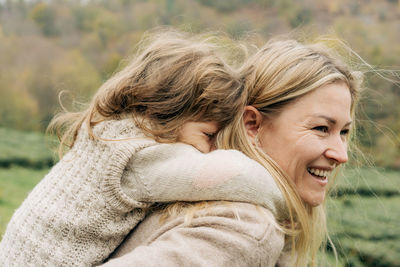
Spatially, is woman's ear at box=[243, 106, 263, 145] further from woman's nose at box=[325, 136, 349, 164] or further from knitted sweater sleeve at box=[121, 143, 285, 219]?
knitted sweater sleeve at box=[121, 143, 285, 219]

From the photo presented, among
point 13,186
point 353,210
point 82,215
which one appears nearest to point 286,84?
point 82,215

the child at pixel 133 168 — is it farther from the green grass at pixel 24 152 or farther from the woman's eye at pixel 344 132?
the green grass at pixel 24 152

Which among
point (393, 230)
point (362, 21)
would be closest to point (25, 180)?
point (393, 230)

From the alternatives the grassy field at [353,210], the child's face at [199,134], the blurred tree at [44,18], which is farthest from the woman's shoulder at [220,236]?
the blurred tree at [44,18]

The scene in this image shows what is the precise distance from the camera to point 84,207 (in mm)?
1948

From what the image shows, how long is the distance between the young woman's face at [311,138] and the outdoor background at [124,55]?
0.69 metres

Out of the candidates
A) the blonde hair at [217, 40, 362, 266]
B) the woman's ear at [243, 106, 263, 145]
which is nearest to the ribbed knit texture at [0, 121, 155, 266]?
the blonde hair at [217, 40, 362, 266]

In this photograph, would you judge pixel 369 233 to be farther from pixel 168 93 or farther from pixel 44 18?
pixel 44 18

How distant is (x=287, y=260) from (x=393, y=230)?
5942mm

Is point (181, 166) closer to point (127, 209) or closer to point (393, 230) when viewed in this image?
point (127, 209)

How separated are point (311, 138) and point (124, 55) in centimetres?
1216

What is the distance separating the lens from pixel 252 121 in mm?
2525

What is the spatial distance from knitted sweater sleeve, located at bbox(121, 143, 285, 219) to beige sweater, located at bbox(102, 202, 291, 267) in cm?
6

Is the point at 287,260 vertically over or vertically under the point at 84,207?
under
